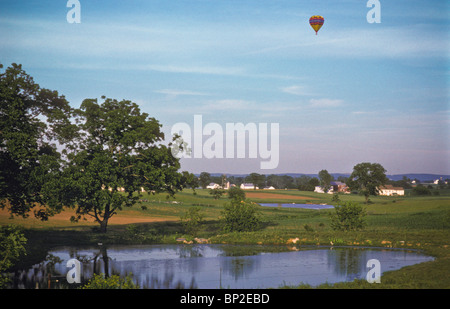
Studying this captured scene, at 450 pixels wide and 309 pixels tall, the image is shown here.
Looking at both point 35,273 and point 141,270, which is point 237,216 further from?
point 35,273

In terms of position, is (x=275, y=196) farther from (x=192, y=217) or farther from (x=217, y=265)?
(x=217, y=265)

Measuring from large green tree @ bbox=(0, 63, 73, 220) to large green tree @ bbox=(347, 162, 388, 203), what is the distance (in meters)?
102

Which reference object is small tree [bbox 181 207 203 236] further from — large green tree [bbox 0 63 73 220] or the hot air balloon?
the hot air balloon

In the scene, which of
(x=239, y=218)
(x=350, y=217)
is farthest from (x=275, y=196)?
(x=239, y=218)

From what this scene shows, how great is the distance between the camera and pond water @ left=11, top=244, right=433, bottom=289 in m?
25.8

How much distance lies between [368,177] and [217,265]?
A: 364 ft

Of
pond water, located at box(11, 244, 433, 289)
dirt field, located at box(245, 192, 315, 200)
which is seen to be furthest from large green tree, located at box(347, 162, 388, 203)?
pond water, located at box(11, 244, 433, 289)

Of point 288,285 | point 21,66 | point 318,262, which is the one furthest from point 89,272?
point 21,66

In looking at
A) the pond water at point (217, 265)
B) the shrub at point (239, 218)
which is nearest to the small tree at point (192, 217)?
the shrub at point (239, 218)

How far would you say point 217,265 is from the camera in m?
30.8

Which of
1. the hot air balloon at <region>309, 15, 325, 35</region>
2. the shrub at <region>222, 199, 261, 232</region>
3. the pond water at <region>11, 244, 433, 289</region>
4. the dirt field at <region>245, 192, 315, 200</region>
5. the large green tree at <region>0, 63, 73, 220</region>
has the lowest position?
the dirt field at <region>245, 192, 315, 200</region>

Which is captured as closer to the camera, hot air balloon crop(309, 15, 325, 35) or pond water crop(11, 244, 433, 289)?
pond water crop(11, 244, 433, 289)

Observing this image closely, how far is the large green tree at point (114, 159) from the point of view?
43531 millimetres

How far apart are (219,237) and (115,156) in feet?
42.5
